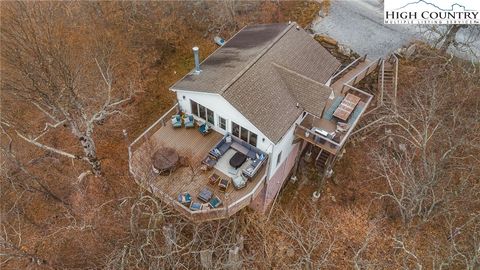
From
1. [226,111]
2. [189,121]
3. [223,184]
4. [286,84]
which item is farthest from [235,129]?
[286,84]

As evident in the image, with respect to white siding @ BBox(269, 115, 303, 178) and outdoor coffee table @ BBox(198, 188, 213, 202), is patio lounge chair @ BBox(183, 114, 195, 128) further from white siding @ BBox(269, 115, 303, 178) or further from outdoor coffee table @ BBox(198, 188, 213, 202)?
white siding @ BBox(269, 115, 303, 178)

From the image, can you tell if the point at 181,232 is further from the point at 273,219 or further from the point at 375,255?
the point at 375,255

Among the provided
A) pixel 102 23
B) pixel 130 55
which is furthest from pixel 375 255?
pixel 102 23

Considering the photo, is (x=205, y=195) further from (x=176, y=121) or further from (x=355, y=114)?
(x=355, y=114)

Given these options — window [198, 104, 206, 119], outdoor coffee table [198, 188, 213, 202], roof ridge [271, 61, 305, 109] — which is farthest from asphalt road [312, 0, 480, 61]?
outdoor coffee table [198, 188, 213, 202]

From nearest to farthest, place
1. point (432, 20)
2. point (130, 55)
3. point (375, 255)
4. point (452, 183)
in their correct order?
point (375, 255)
point (452, 183)
point (432, 20)
point (130, 55)

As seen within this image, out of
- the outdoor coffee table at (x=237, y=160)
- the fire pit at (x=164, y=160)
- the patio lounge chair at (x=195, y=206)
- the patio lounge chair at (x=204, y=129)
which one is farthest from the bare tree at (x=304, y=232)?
the fire pit at (x=164, y=160)
